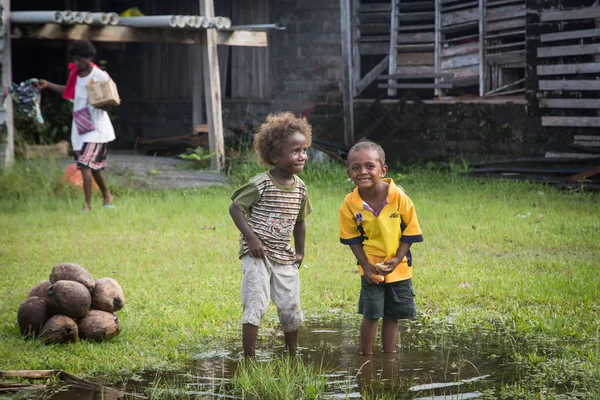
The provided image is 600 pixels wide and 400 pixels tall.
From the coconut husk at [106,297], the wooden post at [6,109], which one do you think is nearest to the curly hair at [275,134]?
the coconut husk at [106,297]

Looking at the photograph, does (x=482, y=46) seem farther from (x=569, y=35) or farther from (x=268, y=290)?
(x=268, y=290)

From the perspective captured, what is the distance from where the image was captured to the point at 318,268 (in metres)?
7.02

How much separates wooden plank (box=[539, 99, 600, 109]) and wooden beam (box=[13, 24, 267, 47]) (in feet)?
14.2

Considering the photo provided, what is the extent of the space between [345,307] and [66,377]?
2227 mm

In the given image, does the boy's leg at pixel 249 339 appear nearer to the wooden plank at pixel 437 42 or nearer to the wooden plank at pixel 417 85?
the wooden plank at pixel 417 85

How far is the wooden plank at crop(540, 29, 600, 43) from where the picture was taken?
12.0 meters

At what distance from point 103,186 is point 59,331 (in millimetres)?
5385

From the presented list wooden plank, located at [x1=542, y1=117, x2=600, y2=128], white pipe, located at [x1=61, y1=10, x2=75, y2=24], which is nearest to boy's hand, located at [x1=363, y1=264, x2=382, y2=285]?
white pipe, located at [x1=61, y1=10, x2=75, y2=24]

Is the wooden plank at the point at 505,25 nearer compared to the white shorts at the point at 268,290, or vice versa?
the white shorts at the point at 268,290

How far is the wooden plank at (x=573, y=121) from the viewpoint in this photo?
Result: 12.0 metres

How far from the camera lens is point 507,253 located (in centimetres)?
754

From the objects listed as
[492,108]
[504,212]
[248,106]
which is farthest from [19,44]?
[504,212]

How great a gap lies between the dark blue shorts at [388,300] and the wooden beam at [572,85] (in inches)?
328

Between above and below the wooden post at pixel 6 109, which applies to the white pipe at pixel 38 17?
above
